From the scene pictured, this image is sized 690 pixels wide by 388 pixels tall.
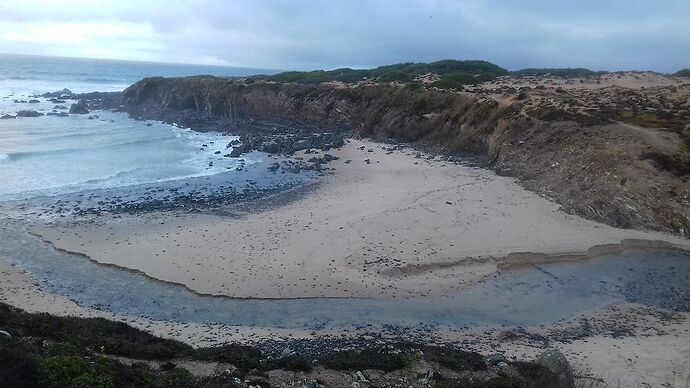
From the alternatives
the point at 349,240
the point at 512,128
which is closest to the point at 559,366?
the point at 349,240

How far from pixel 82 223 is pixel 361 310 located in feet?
44.0

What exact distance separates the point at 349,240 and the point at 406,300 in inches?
178

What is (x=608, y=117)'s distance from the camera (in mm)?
27359

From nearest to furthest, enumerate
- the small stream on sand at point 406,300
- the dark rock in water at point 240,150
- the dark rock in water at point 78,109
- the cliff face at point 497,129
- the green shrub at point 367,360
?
the green shrub at point 367,360 → the small stream on sand at point 406,300 → the cliff face at point 497,129 → the dark rock in water at point 240,150 → the dark rock in water at point 78,109

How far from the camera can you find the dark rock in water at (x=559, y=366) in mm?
9383

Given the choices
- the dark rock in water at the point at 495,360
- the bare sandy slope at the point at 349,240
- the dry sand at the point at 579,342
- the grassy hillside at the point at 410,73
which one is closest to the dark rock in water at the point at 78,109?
the grassy hillside at the point at 410,73

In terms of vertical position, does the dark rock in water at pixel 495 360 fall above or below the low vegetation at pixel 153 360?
below

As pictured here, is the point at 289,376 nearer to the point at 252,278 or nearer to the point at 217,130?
the point at 252,278

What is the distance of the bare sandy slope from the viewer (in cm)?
1549

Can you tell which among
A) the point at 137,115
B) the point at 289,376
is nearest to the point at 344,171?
the point at 289,376

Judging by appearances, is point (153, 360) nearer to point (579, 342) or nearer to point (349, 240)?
point (349, 240)

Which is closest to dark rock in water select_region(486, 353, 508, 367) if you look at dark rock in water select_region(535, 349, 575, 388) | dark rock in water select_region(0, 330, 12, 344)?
dark rock in water select_region(535, 349, 575, 388)

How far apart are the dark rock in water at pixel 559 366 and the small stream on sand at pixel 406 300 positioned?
3.17 m

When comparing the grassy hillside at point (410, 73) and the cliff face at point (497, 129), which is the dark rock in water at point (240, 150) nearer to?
the cliff face at point (497, 129)
